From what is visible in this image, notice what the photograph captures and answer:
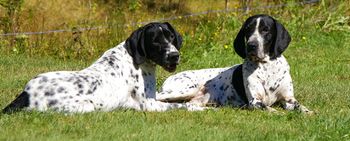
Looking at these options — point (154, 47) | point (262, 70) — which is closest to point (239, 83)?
point (262, 70)

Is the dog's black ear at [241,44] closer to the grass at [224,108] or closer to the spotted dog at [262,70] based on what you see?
the spotted dog at [262,70]

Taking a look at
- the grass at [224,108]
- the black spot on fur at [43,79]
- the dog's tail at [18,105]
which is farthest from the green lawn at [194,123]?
the black spot on fur at [43,79]

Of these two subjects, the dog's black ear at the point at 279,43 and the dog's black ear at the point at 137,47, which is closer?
the dog's black ear at the point at 137,47

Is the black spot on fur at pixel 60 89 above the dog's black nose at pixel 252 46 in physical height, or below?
below

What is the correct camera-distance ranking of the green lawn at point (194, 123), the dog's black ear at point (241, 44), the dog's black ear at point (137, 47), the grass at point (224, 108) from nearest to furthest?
the green lawn at point (194, 123) → the grass at point (224, 108) → the dog's black ear at point (137, 47) → the dog's black ear at point (241, 44)

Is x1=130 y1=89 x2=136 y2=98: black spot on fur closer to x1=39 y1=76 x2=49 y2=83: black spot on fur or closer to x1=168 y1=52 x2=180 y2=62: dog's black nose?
x1=168 y1=52 x2=180 y2=62: dog's black nose

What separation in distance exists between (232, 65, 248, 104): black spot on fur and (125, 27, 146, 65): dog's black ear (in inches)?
60.1

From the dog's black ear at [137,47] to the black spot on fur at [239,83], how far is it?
1527 mm

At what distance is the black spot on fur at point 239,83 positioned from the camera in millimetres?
10328

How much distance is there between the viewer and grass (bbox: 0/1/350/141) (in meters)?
7.51

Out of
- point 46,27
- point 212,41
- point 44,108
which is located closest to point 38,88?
point 44,108

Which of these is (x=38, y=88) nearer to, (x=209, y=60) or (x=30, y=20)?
(x=209, y=60)

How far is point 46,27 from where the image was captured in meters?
18.9

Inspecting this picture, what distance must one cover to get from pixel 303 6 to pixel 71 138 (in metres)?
12.4
